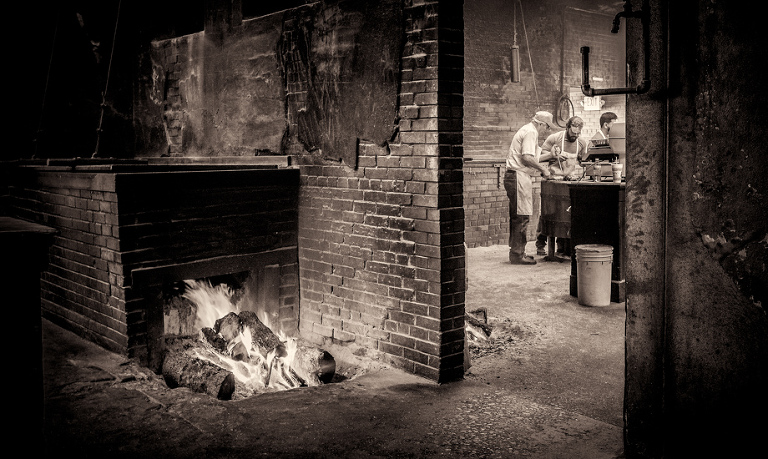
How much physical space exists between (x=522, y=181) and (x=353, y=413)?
6.62 meters

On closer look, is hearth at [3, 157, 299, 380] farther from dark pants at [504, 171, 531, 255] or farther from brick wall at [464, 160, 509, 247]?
brick wall at [464, 160, 509, 247]

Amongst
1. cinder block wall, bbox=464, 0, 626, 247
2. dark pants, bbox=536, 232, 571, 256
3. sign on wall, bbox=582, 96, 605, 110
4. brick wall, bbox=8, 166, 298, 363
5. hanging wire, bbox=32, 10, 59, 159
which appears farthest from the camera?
sign on wall, bbox=582, 96, 605, 110

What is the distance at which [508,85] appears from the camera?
1177cm

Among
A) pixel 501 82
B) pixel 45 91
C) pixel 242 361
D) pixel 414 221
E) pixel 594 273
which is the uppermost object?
pixel 501 82

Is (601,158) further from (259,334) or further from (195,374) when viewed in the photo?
(195,374)

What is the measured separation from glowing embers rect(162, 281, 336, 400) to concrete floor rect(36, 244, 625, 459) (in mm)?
285

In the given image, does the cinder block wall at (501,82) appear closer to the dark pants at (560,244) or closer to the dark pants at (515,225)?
the dark pants at (560,244)

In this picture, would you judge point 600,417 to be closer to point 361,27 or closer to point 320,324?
point 320,324

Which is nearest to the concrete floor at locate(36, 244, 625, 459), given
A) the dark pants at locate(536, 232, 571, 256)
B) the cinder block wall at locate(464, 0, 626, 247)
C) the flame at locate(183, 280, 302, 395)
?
the flame at locate(183, 280, 302, 395)

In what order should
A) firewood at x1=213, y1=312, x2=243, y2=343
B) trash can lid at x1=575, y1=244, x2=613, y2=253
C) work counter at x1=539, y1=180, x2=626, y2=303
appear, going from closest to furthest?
firewood at x1=213, y1=312, x2=243, y2=343 < trash can lid at x1=575, y1=244, x2=613, y2=253 < work counter at x1=539, y1=180, x2=626, y2=303

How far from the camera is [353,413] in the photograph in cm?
374

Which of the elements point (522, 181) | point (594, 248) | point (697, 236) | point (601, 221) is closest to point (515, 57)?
point (522, 181)

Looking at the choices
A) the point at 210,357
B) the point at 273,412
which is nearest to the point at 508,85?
the point at 210,357

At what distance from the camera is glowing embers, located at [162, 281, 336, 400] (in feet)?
14.7
